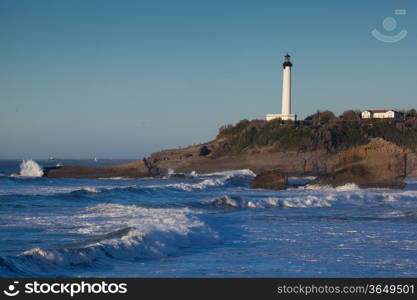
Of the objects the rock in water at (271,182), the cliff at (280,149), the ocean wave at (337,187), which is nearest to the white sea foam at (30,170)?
the cliff at (280,149)

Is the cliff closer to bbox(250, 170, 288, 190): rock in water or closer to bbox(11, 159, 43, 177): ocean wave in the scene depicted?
bbox(11, 159, 43, 177): ocean wave

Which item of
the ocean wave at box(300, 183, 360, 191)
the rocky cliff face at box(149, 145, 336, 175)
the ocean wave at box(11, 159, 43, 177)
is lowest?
the ocean wave at box(300, 183, 360, 191)

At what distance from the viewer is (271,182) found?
41719 mm

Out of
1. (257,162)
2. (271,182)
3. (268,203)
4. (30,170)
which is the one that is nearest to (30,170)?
(30,170)

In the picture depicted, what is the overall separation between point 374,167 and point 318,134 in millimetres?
28183

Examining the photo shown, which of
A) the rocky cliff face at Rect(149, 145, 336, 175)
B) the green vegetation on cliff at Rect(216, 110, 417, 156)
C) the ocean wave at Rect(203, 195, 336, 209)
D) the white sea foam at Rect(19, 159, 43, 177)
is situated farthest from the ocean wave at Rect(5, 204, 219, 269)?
the green vegetation on cliff at Rect(216, 110, 417, 156)

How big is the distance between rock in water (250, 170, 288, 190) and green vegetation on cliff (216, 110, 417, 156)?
2455cm

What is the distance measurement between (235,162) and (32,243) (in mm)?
52156

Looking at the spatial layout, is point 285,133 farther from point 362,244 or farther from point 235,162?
point 362,244

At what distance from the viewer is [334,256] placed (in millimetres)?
14141

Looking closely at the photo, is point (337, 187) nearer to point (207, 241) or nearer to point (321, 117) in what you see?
point (207, 241)

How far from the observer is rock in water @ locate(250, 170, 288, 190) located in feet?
135

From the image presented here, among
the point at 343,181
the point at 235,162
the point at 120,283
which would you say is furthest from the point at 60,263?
the point at 235,162

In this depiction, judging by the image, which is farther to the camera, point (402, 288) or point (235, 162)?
point (235, 162)
